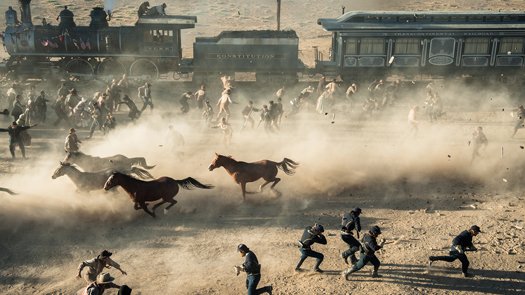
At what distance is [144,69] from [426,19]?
15.7 m

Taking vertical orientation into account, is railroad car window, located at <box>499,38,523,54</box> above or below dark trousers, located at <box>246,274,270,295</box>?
above

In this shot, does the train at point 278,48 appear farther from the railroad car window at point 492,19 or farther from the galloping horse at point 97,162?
the galloping horse at point 97,162

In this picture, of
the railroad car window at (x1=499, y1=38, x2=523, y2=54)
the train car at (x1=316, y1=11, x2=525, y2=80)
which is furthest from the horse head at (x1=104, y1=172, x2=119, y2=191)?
the railroad car window at (x1=499, y1=38, x2=523, y2=54)

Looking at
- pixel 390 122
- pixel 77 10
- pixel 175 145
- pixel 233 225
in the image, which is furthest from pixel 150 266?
pixel 77 10

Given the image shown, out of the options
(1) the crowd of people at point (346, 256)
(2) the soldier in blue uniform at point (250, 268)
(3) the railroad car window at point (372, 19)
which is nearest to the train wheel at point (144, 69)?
(3) the railroad car window at point (372, 19)

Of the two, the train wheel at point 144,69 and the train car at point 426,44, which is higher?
the train car at point 426,44

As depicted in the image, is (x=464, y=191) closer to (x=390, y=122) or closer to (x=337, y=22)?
(x=390, y=122)

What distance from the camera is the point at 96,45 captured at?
25.7 metres

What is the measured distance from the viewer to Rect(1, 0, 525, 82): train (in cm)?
2567

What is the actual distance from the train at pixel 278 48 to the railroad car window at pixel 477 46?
0.05 metres

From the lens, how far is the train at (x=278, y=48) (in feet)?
84.2

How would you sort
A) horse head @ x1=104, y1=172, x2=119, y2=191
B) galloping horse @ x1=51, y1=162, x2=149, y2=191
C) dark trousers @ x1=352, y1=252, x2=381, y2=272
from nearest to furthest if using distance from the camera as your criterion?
dark trousers @ x1=352, y1=252, x2=381, y2=272 < horse head @ x1=104, y1=172, x2=119, y2=191 < galloping horse @ x1=51, y1=162, x2=149, y2=191

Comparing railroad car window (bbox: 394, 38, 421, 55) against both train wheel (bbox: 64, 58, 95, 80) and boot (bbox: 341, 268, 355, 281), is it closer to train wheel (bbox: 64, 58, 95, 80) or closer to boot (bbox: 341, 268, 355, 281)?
train wheel (bbox: 64, 58, 95, 80)

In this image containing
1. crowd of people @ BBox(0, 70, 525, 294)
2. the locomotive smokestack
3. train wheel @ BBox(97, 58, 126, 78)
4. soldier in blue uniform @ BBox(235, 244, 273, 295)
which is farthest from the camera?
train wheel @ BBox(97, 58, 126, 78)
